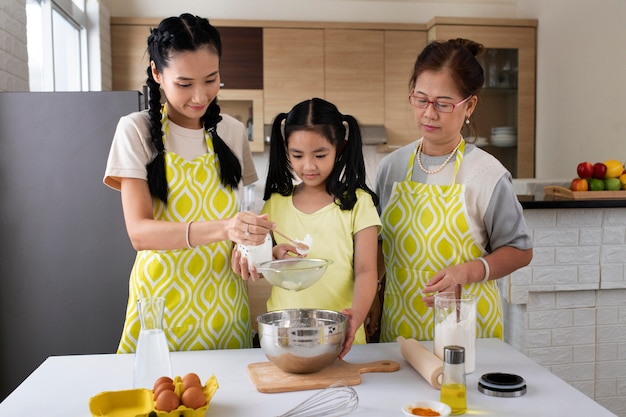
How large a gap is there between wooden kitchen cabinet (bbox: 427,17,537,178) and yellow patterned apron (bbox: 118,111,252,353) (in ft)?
11.9

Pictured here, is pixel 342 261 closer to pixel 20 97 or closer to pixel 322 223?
pixel 322 223

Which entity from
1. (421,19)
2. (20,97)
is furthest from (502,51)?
(20,97)

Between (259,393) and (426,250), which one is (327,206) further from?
(259,393)

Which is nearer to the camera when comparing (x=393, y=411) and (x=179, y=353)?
(x=393, y=411)

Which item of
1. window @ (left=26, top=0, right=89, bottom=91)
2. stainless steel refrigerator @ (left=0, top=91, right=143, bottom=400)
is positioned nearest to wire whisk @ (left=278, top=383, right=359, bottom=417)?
stainless steel refrigerator @ (left=0, top=91, right=143, bottom=400)

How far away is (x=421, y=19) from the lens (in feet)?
16.9

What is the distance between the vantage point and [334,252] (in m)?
1.64

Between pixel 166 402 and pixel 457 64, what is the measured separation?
1.10 meters

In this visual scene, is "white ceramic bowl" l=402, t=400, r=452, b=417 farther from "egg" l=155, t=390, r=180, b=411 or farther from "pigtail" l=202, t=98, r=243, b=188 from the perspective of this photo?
"pigtail" l=202, t=98, r=243, b=188

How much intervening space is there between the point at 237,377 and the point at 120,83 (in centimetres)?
385

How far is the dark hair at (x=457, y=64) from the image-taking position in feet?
5.46

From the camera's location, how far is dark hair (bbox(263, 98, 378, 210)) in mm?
1612

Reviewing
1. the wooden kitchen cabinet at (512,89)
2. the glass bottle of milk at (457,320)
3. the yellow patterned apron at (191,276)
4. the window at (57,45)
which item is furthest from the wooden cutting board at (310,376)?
the wooden kitchen cabinet at (512,89)

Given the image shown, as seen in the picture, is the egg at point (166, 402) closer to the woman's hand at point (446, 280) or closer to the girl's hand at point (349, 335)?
the girl's hand at point (349, 335)
